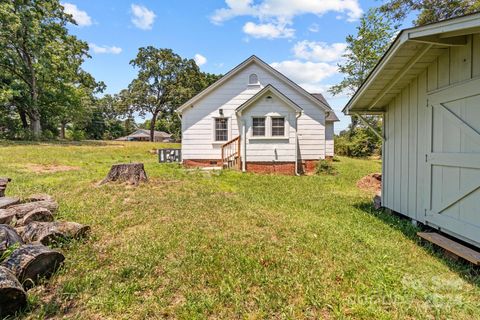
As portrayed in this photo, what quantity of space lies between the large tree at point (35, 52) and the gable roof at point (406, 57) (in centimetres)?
2502

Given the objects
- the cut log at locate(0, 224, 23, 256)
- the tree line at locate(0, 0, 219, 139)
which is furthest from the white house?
the tree line at locate(0, 0, 219, 139)

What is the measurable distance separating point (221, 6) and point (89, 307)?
41.9 feet

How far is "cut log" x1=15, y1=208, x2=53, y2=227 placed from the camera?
4.18 meters

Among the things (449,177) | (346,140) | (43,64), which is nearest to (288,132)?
(449,177)

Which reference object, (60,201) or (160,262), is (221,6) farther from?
(160,262)

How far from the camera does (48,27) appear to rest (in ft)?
Answer: 76.9

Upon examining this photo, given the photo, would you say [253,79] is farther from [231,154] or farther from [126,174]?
[126,174]

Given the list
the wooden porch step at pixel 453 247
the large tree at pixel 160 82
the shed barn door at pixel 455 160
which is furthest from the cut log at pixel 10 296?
the large tree at pixel 160 82

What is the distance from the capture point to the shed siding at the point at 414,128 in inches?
157

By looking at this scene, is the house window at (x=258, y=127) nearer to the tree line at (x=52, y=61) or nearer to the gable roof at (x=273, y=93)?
the gable roof at (x=273, y=93)

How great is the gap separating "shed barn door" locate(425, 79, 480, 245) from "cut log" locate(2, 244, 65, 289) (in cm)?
536

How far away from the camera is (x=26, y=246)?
10.6ft

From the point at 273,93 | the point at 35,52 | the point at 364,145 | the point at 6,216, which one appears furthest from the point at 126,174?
the point at 35,52

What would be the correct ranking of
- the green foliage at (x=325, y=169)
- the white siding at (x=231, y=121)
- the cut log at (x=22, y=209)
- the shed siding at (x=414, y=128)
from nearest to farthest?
the shed siding at (x=414, y=128) < the cut log at (x=22, y=209) < the green foliage at (x=325, y=169) < the white siding at (x=231, y=121)
